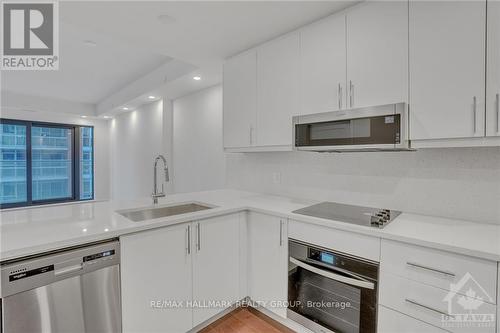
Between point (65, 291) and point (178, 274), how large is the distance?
62 centimetres

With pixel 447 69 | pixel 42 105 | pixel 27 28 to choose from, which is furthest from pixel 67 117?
pixel 447 69

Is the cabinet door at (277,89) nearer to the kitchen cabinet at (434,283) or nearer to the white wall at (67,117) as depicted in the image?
the kitchen cabinet at (434,283)

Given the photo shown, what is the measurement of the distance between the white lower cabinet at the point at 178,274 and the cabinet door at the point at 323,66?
1.10 metres

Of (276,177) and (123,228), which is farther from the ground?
(276,177)

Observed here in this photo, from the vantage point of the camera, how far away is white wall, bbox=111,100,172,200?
432cm

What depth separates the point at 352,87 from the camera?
1.68 meters

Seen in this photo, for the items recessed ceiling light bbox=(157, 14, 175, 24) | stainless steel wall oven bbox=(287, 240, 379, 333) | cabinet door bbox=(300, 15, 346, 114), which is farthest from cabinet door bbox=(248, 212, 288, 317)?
recessed ceiling light bbox=(157, 14, 175, 24)

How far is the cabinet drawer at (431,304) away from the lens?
3.59ft

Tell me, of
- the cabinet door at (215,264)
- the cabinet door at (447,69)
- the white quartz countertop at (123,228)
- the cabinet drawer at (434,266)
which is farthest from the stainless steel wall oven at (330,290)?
the cabinet door at (447,69)

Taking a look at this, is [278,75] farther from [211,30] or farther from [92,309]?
[92,309]

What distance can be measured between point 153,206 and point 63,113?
5159mm

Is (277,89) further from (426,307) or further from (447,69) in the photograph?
(426,307)

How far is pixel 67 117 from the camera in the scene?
19.5 feet

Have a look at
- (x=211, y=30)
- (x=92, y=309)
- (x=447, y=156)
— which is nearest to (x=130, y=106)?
(x=211, y=30)
